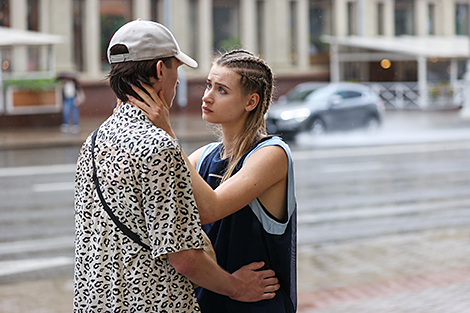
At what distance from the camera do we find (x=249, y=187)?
7.05ft

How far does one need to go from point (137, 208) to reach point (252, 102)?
2.05ft

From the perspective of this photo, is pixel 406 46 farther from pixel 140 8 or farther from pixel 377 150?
pixel 377 150

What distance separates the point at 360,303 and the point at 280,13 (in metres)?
26.2

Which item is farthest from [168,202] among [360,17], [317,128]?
[360,17]

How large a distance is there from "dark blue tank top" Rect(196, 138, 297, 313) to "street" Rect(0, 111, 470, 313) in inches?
98.7

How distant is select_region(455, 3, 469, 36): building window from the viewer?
113 ft

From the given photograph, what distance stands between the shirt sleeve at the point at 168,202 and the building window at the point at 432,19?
116 feet

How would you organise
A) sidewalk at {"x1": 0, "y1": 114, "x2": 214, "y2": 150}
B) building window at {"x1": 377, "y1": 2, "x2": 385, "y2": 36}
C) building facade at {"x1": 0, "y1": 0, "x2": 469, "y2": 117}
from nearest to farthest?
sidewalk at {"x1": 0, "y1": 114, "x2": 214, "y2": 150}, building facade at {"x1": 0, "y1": 0, "x2": 469, "y2": 117}, building window at {"x1": 377, "y1": 2, "x2": 385, "y2": 36}

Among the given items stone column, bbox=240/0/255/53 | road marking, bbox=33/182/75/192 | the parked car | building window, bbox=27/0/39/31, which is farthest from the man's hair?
stone column, bbox=240/0/255/53

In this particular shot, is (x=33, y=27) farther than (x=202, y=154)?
Yes

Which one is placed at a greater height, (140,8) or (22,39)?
(140,8)

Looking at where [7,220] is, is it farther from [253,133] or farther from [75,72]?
[75,72]

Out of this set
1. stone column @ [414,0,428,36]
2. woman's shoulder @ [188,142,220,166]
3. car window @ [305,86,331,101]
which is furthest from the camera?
stone column @ [414,0,428,36]

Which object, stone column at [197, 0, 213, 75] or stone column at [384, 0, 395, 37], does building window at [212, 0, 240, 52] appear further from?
stone column at [384, 0, 395, 37]
